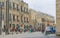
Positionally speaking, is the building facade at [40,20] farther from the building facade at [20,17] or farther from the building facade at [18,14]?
the building facade at [18,14]

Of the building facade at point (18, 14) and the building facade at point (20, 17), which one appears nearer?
the building facade at point (20, 17)

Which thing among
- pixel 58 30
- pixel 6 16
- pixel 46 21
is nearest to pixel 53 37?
pixel 58 30

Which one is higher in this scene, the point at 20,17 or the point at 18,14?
the point at 18,14

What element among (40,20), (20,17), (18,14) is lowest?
(40,20)

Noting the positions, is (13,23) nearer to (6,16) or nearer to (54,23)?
(6,16)

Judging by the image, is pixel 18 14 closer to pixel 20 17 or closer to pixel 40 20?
pixel 20 17

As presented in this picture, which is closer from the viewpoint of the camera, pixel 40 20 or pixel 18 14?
pixel 40 20

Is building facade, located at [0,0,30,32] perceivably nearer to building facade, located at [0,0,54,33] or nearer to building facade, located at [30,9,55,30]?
building facade, located at [0,0,54,33]

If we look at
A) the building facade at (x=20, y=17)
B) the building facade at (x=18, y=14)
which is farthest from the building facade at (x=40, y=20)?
the building facade at (x=18, y=14)

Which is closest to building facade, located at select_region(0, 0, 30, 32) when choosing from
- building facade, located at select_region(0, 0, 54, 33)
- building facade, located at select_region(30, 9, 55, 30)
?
building facade, located at select_region(0, 0, 54, 33)

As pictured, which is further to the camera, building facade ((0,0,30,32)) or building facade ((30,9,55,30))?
building facade ((0,0,30,32))

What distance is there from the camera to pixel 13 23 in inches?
289

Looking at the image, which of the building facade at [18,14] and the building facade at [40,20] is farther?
the building facade at [18,14]

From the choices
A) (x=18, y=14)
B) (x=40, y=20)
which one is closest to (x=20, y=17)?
(x=18, y=14)
